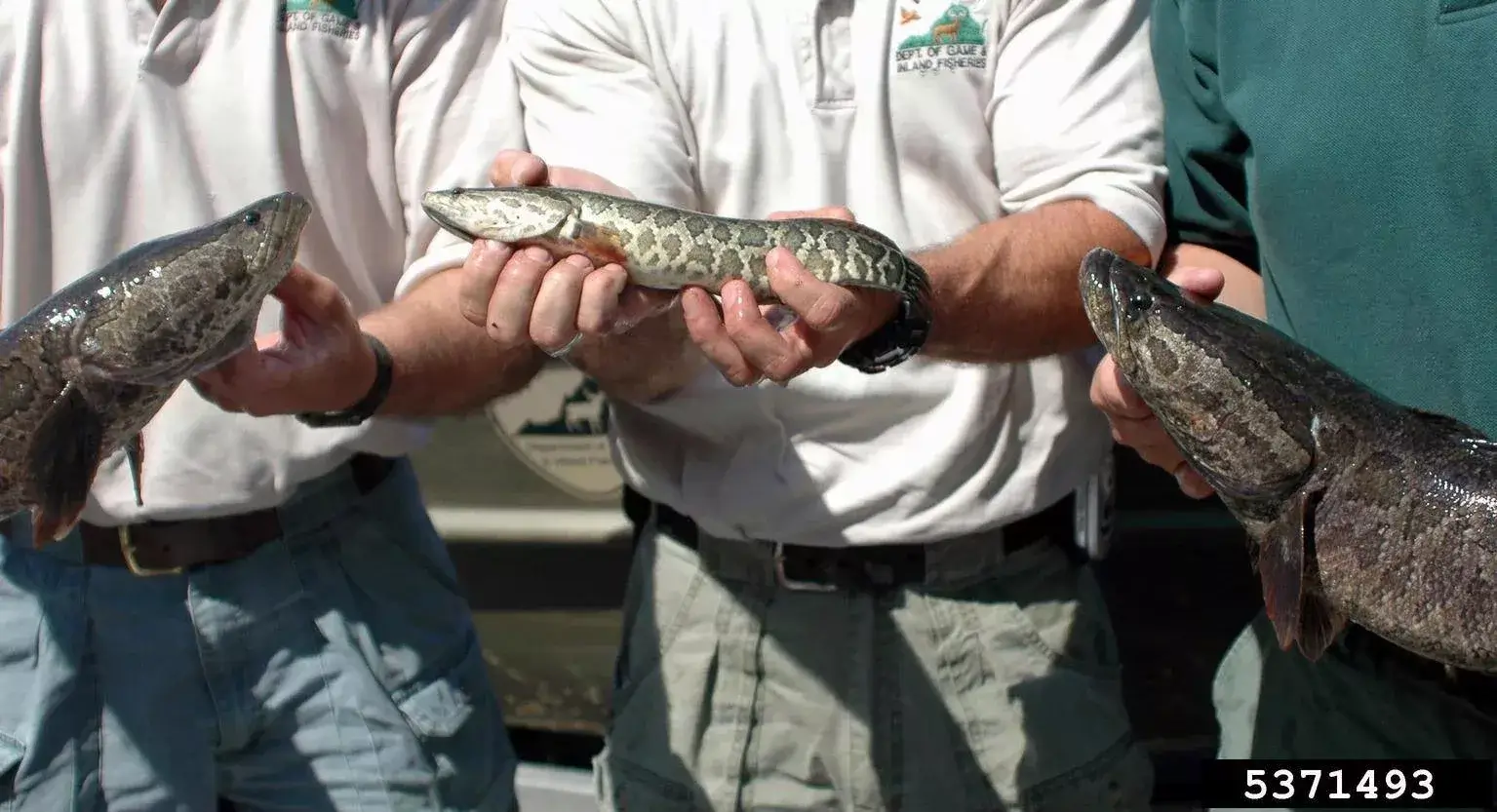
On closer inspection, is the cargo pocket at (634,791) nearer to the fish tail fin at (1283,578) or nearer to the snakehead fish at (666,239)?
the snakehead fish at (666,239)

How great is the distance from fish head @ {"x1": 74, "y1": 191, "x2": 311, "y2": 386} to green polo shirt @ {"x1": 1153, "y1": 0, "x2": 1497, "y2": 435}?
6.47ft

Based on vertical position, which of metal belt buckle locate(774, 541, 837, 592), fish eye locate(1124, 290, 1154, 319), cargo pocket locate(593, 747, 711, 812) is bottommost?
cargo pocket locate(593, 747, 711, 812)

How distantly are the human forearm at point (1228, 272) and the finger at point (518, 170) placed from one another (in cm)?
147

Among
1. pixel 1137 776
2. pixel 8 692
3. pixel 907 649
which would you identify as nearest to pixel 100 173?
pixel 8 692

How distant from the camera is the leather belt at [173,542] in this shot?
2.87m

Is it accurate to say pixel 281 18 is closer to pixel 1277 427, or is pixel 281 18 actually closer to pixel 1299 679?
pixel 1277 427

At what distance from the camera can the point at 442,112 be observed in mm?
3004

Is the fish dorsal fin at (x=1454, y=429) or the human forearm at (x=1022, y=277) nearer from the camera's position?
the fish dorsal fin at (x=1454, y=429)

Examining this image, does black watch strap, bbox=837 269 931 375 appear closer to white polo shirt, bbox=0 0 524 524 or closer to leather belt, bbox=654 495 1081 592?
leather belt, bbox=654 495 1081 592

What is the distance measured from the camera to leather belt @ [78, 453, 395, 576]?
9.43 ft

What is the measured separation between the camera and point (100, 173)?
276cm

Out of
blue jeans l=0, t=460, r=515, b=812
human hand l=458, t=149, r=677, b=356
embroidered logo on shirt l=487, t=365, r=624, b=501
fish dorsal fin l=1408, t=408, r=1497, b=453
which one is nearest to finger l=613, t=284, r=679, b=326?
human hand l=458, t=149, r=677, b=356

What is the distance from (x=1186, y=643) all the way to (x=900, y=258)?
266 cm

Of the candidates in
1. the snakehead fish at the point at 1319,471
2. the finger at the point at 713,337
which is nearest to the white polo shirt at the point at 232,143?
the finger at the point at 713,337
